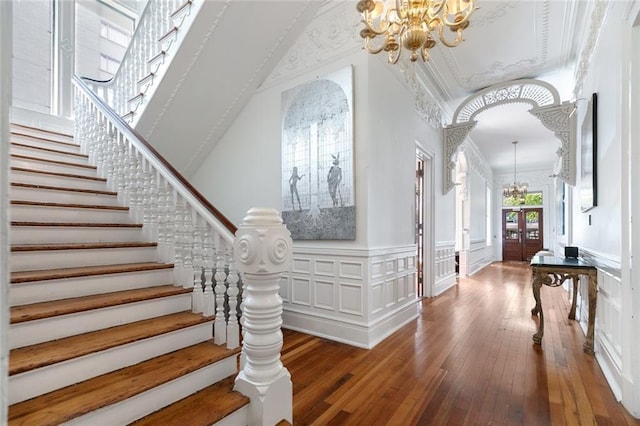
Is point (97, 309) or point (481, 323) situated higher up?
point (97, 309)

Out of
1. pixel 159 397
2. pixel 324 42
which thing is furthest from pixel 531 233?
pixel 159 397

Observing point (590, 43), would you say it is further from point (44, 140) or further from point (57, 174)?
point (44, 140)

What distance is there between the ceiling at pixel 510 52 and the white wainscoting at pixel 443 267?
2.46m

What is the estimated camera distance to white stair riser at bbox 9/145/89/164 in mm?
3092

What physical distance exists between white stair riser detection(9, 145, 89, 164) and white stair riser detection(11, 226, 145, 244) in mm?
1380

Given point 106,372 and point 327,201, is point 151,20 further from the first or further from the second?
point 106,372

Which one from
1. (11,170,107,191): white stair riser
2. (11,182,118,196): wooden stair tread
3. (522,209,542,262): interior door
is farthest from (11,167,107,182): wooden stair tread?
(522,209,542,262): interior door

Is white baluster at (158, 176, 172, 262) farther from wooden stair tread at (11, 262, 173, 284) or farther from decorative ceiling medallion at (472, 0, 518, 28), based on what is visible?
decorative ceiling medallion at (472, 0, 518, 28)

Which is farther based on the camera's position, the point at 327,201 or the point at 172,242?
the point at 327,201

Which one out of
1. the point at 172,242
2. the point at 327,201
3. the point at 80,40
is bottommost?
the point at 172,242

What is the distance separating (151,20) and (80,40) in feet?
6.95

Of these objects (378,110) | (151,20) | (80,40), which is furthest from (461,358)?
(80,40)

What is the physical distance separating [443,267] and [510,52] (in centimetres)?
339

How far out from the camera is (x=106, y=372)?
1.55 m
